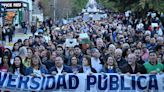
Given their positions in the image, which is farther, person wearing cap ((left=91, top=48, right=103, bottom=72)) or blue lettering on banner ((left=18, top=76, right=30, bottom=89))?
person wearing cap ((left=91, top=48, right=103, bottom=72))

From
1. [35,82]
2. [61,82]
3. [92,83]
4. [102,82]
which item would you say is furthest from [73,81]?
[35,82]

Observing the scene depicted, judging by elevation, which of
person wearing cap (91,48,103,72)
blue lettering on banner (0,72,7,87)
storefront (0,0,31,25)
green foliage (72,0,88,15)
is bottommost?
blue lettering on banner (0,72,7,87)

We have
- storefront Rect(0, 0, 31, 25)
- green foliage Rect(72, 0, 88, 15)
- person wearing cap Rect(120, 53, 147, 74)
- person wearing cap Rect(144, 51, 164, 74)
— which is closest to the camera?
person wearing cap Rect(120, 53, 147, 74)

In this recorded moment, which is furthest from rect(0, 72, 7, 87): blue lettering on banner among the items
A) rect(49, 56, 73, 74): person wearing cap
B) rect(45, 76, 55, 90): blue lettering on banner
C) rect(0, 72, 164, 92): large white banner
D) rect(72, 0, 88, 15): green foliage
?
rect(72, 0, 88, 15): green foliage

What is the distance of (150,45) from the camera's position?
1783 cm

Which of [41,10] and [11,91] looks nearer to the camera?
[11,91]

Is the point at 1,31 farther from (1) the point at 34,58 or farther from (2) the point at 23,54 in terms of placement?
(1) the point at 34,58

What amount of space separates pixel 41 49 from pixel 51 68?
3575 mm

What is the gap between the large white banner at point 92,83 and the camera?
11297 mm

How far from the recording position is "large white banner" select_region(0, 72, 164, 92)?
11.3 meters

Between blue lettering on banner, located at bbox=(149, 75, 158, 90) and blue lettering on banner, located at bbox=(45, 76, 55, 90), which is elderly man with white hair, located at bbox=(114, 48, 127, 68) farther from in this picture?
blue lettering on banner, located at bbox=(45, 76, 55, 90)

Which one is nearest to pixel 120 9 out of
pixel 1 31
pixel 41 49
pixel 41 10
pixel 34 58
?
pixel 1 31

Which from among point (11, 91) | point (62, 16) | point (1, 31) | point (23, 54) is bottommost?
point (11, 91)

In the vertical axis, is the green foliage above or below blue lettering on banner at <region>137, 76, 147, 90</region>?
above
